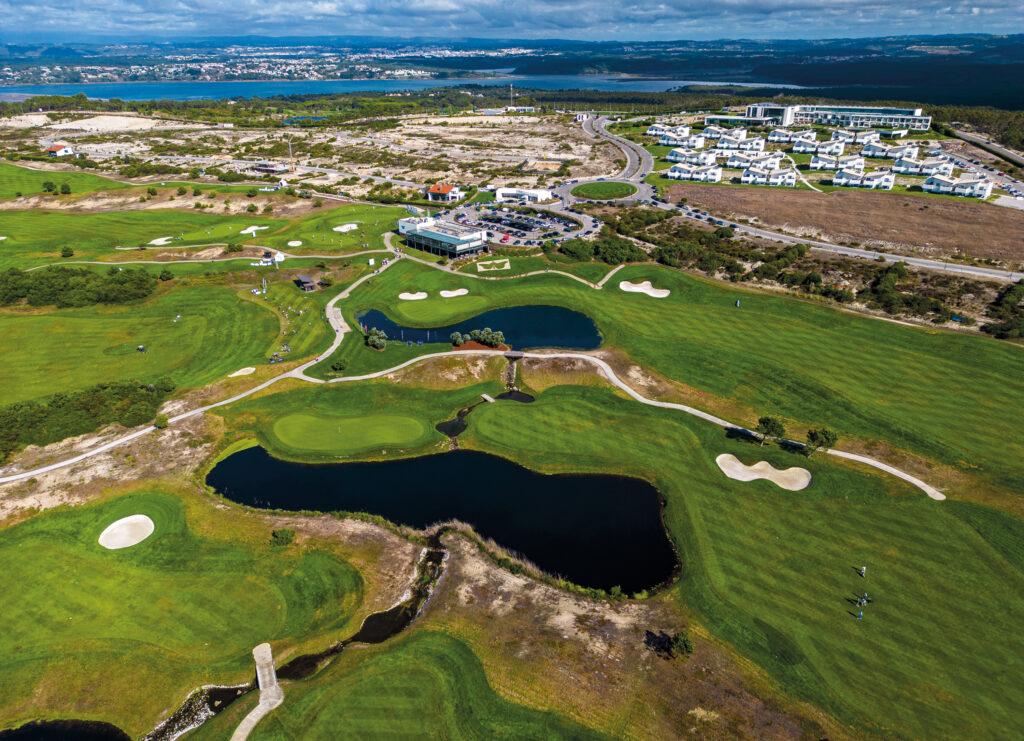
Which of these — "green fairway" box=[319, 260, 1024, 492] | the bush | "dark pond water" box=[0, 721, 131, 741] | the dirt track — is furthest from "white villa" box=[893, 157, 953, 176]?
"dark pond water" box=[0, 721, 131, 741]

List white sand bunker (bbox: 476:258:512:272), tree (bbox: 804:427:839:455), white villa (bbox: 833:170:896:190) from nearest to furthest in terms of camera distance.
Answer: tree (bbox: 804:427:839:455) < white sand bunker (bbox: 476:258:512:272) < white villa (bbox: 833:170:896:190)

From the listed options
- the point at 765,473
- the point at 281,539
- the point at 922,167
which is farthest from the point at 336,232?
the point at 922,167

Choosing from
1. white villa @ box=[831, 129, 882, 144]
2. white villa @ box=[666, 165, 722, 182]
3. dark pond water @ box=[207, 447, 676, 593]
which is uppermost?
white villa @ box=[831, 129, 882, 144]

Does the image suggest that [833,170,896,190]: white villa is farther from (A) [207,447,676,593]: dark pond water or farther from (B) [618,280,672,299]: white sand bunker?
(A) [207,447,676,593]: dark pond water

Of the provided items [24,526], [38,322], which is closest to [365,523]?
[24,526]

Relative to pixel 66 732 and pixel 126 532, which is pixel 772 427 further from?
pixel 126 532

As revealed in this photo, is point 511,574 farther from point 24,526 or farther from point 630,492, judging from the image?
point 24,526
